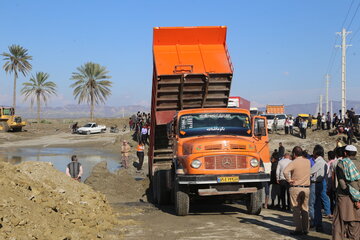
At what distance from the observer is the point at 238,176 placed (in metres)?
10.2

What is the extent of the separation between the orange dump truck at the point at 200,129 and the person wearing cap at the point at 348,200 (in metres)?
3.44

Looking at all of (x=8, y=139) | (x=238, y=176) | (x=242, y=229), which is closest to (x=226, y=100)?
(x=238, y=176)

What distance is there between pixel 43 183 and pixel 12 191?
103 inches

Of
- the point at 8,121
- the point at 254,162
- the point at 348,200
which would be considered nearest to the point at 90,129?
the point at 8,121

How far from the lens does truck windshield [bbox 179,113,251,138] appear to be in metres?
11.3

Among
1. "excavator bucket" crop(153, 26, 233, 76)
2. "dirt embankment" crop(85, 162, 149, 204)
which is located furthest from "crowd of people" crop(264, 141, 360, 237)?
"dirt embankment" crop(85, 162, 149, 204)

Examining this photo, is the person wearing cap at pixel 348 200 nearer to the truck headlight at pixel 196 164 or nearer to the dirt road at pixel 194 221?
the dirt road at pixel 194 221

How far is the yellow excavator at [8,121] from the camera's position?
178ft

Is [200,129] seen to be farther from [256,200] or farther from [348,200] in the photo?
[348,200]

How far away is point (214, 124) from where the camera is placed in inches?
448

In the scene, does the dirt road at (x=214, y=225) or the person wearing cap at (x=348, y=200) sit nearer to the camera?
the person wearing cap at (x=348, y=200)

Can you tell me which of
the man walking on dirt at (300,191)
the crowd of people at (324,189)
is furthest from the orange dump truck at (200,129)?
the man walking on dirt at (300,191)

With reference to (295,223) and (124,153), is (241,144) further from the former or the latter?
(124,153)

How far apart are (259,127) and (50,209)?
5383 mm
